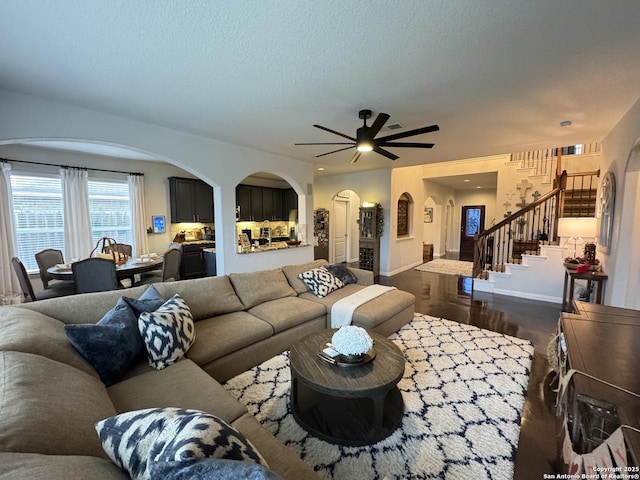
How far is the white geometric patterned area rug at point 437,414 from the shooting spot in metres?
1.60

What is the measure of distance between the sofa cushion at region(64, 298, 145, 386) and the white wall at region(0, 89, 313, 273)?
2458mm

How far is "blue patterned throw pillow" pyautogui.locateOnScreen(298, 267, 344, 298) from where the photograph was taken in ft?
11.5

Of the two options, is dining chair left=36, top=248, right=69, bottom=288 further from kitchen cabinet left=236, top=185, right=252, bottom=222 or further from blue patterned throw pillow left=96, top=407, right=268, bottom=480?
blue patterned throw pillow left=96, top=407, right=268, bottom=480

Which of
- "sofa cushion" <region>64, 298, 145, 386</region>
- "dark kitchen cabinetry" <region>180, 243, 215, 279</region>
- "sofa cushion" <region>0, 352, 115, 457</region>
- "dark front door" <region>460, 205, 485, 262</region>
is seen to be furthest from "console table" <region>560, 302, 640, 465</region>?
"dark front door" <region>460, 205, 485, 262</region>

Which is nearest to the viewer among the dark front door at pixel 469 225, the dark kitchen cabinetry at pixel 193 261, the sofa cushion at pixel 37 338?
the sofa cushion at pixel 37 338

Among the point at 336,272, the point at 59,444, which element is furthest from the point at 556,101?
the point at 59,444

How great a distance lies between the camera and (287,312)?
Result: 9.57 ft

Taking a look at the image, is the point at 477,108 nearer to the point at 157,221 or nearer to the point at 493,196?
the point at 157,221

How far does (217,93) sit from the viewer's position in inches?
106

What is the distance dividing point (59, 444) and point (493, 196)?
38.6ft

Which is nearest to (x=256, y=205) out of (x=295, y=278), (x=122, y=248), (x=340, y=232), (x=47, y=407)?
(x=340, y=232)

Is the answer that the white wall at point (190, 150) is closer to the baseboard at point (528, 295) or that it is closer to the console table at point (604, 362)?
the baseboard at point (528, 295)

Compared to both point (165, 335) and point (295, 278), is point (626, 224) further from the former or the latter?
point (165, 335)

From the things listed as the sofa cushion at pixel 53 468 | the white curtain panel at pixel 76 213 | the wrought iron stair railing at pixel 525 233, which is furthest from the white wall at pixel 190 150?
the wrought iron stair railing at pixel 525 233
